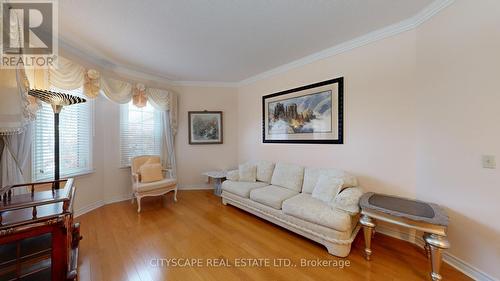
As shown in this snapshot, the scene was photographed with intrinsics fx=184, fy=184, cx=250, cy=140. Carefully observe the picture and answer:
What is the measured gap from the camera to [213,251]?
2.13 m

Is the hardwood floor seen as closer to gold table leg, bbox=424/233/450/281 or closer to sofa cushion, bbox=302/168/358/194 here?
gold table leg, bbox=424/233/450/281

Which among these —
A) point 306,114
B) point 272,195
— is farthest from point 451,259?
point 306,114

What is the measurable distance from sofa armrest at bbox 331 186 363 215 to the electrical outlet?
1.03 m

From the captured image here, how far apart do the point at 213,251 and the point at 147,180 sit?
82.9 inches

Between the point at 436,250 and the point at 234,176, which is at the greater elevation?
the point at 234,176

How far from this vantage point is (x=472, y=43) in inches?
66.9

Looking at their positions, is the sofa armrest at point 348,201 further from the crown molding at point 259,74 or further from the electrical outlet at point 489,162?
the crown molding at point 259,74

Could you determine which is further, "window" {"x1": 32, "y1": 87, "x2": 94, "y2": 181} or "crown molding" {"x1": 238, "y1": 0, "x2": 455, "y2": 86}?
"window" {"x1": 32, "y1": 87, "x2": 94, "y2": 181}

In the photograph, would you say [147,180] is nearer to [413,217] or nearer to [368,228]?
[368,228]

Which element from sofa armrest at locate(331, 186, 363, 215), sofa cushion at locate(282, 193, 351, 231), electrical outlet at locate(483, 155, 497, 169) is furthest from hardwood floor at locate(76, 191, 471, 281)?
electrical outlet at locate(483, 155, 497, 169)

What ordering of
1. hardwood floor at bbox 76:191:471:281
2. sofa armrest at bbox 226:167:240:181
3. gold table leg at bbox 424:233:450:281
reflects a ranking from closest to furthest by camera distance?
gold table leg at bbox 424:233:450:281 < hardwood floor at bbox 76:191:471:281 < sofa armrest at bbox 226:167:240:181

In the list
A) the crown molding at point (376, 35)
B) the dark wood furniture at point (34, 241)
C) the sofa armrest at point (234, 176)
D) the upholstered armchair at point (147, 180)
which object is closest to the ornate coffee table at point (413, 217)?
the crown molding at point (376, 35)

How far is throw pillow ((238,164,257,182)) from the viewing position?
3.58 m

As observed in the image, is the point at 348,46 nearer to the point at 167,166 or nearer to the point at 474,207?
the point at 474,207
